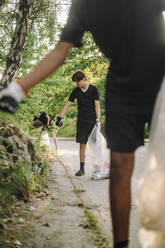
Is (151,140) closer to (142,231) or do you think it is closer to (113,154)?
(113,154)

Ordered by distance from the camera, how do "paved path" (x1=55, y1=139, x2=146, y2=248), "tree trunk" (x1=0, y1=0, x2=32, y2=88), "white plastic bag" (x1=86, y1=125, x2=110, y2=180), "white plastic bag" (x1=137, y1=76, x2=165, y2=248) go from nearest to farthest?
"white plastic bag" (x1=137, y1=76, x2=165, y2=248)
"paved path" (x1=55, y1=139, x2=146, y2=248)
"white plastic bag" (x1=86, y1=125, x2=110, y2=180)
"tree trunk" (x1=0, y1=0, x2=32, y2=88)

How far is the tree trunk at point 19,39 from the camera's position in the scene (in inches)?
312

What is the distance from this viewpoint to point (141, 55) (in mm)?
2023

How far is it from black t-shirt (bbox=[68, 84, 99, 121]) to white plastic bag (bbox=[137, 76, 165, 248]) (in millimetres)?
4927

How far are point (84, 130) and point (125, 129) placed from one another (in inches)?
187

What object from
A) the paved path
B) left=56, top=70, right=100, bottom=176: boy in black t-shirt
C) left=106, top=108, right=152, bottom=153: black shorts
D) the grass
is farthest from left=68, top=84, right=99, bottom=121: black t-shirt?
left=106, top=108, right=152, bottom=153: black shorts

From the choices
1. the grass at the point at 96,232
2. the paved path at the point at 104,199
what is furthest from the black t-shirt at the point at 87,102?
the grass at the point at 96,232

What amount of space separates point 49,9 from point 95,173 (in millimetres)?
6388

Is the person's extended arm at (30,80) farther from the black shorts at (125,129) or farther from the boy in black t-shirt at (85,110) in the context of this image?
the boy in black t-shirt at (85,110)

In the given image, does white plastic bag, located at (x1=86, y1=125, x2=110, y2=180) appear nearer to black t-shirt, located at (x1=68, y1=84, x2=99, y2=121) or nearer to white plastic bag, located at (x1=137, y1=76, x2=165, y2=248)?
black t-shirt, located at (x1=68, y1=84, x2=99, y2=121)

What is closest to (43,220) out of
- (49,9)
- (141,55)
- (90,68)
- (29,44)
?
(141,55)

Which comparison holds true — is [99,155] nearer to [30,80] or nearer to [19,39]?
[19,39]

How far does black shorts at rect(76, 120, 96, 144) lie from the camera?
6.80 meters

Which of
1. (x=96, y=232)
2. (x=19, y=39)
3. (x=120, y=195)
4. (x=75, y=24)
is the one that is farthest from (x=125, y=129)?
(x=19, y=39)
